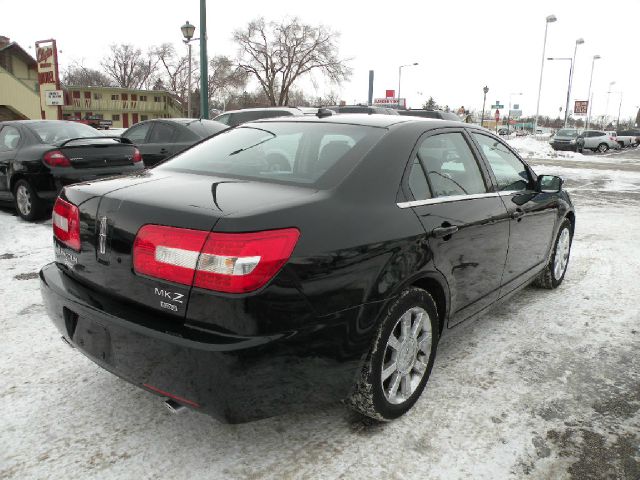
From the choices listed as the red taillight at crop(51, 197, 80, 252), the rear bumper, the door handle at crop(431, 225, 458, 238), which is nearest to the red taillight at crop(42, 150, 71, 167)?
the red taillight at crop(51, 197, 80, 252)

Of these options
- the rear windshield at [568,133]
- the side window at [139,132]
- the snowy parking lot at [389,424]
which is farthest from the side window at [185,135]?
the rear windshield at [568,133]

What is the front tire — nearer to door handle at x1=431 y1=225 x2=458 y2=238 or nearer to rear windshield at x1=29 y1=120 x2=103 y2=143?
door handle at x1=431 y1=225 x2=458 y2=238

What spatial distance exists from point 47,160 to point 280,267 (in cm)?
621

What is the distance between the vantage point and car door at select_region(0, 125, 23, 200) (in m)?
7.44

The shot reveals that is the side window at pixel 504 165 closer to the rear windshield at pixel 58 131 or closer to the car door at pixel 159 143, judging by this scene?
the rear windshield at pixel 58 131

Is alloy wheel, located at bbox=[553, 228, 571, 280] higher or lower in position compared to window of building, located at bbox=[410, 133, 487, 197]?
lower

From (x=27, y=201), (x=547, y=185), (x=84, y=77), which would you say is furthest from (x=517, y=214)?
(x=84, y=77)

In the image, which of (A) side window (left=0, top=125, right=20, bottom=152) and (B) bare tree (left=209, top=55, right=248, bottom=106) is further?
(B) bare tree (left=209, top=55, right=248, bottom=106)

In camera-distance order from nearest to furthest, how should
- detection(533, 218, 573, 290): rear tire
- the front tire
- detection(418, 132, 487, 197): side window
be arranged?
the front tire → detection(418, 132, 487, 197): side window → detection(533, 218, 573, 290): rear tire

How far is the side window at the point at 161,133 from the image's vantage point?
9.71 m

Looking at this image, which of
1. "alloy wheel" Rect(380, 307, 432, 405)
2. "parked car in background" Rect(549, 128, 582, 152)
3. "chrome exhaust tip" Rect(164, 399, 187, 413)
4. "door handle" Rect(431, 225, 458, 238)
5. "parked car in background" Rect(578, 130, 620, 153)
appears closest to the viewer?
"chrome exhaust tip" Rect(164, 399, 187, 413)

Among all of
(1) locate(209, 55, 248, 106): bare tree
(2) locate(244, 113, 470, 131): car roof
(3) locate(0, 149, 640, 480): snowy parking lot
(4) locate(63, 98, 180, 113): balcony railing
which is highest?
(1) locate(209, 55, 248, 106): bare tree

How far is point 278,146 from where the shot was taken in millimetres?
3006

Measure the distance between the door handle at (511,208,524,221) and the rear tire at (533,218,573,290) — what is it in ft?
3.44
